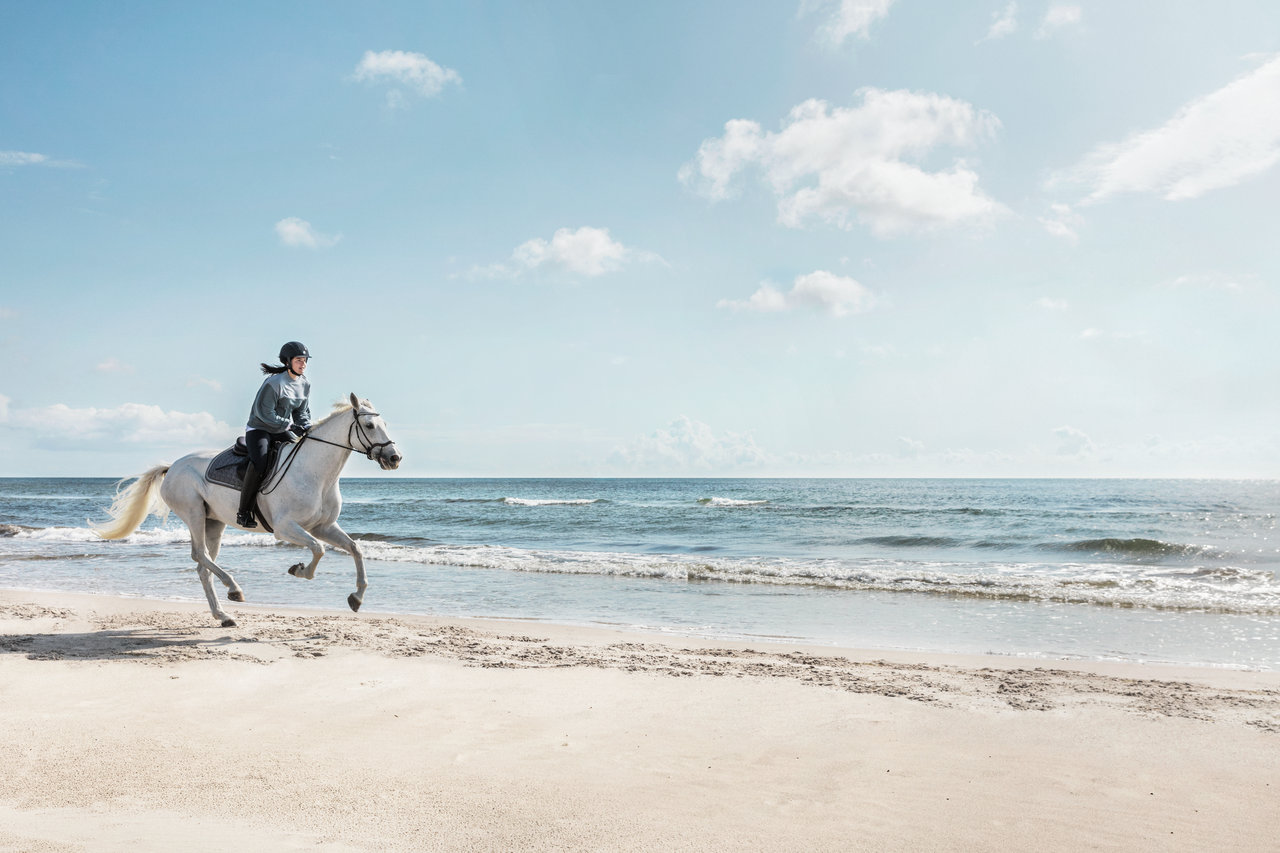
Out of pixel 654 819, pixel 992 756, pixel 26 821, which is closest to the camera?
pixel 26 821

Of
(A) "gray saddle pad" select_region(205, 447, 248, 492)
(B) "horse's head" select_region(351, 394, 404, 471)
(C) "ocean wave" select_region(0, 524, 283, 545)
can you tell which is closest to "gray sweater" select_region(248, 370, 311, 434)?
(A) "gray saddle pad" select_region(205, 447, 248, 492)

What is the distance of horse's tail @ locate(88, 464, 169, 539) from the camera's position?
8.31m

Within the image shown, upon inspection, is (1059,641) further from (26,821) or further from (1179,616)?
(26,821)

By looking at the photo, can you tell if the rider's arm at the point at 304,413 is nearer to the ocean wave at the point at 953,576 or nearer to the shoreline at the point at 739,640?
the shoreline at the point at 739,640

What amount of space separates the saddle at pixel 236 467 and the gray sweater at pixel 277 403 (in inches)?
10.1

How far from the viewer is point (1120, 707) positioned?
536 centimetres

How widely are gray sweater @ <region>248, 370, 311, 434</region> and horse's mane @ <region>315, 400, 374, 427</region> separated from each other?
0.96ft

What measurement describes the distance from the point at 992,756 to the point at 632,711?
225 centimetres

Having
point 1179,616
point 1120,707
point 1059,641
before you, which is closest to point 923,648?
point 1059,641

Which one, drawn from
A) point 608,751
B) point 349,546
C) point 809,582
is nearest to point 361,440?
point 349,546

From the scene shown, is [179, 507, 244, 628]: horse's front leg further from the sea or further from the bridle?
the sea

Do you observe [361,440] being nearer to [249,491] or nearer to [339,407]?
[339,407]

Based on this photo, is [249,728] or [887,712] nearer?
[249,728]

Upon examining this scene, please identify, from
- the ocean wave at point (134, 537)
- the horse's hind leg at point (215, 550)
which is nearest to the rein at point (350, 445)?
the horse's hind leg at point (215, 550)
